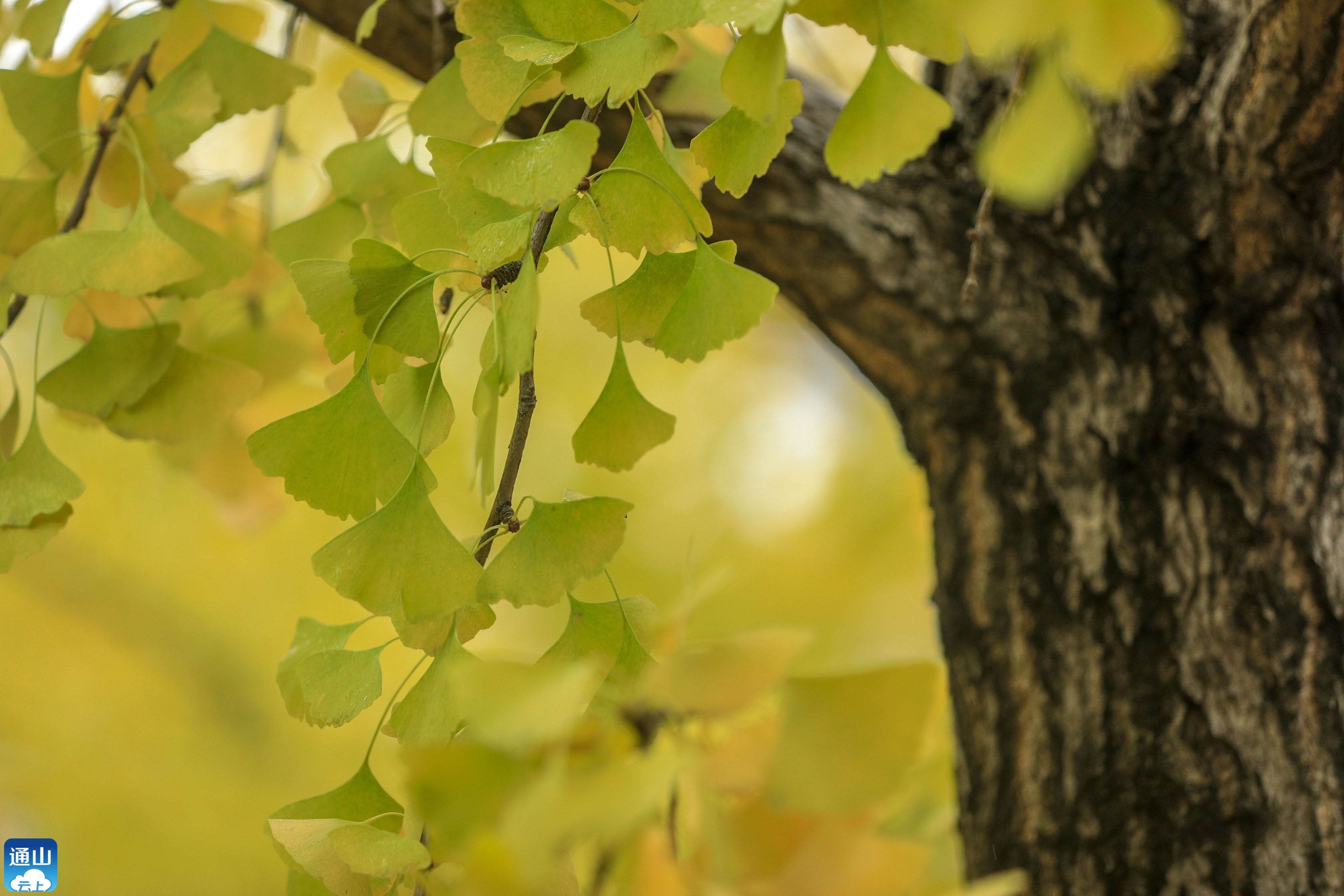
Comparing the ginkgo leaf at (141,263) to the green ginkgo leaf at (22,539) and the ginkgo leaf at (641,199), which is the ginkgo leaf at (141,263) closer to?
the green ginkgo leaf at (22,539)

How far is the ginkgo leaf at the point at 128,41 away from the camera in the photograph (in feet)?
1.82

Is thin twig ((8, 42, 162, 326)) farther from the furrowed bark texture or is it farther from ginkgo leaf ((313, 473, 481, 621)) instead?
ginkgo leaf ((313, 473, 481, 621))

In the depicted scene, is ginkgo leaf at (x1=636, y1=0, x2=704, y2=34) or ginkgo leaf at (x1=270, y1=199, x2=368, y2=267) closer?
ginkgo leaf at (x1=636, y1=0, x2=704, y2=34)

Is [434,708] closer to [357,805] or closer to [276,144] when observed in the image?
[357,805]

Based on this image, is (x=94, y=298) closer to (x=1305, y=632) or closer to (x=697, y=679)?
(x=697, y=679)

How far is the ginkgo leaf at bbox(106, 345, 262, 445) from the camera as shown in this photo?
0.56 meters

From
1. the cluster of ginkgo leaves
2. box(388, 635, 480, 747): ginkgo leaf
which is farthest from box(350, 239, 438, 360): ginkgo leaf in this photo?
box(388, 635, 480, 747): ginkgo leaf

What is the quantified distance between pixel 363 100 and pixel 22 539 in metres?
0.33

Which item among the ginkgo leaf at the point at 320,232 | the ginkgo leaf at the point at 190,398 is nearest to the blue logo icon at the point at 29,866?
the ginkgo leaf at the point at 190,398

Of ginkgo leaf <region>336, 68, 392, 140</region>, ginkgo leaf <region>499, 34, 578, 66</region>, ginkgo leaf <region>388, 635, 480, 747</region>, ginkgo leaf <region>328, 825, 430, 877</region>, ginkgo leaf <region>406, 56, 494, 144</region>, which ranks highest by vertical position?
ginkgo leaf <region>336, 68, 392, 140</region>

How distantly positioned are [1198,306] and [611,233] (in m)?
0.46

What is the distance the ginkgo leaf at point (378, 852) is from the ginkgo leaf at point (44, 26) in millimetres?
512

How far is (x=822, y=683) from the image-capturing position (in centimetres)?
23

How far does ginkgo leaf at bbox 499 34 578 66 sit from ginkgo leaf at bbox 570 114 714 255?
0.11 feet
